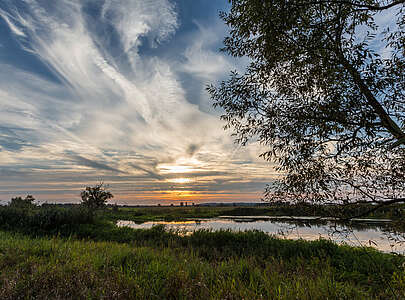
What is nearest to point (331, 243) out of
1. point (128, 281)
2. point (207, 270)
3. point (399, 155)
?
point (399, 155)

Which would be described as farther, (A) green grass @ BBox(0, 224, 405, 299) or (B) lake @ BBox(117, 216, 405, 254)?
(B) lake @ BBox(117, 216, 405, 254)

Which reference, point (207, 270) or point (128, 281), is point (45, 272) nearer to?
point (128, 281)

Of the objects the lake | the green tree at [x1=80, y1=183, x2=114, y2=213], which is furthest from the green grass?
the green tree at [x1=80, y1=183, x2=114, y2=213]

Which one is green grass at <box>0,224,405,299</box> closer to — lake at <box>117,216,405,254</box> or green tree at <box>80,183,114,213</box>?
lake at <box>117,216,405,254</box>

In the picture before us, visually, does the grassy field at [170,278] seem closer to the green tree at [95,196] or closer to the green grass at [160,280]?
the green grass at [160,280]

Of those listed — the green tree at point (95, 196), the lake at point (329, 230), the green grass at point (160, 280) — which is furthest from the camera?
the green tree at point (95, 196)

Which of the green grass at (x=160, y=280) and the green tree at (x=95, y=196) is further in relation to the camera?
the green tree at (x=95, y=196)

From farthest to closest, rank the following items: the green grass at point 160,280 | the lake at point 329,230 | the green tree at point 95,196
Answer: the green tree at point 95,196 → the lake at point 329,230 → the green grass at point 160,280

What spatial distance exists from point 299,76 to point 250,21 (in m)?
2.27

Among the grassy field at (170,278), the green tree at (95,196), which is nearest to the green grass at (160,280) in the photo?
the grassy field at (170,278)

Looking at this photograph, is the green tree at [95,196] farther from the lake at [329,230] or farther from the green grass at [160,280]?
the green grass at [160,280]

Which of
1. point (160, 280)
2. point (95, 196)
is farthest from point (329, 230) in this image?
point (95, 196)

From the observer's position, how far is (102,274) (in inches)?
232

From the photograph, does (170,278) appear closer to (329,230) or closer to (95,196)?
(329,230)
